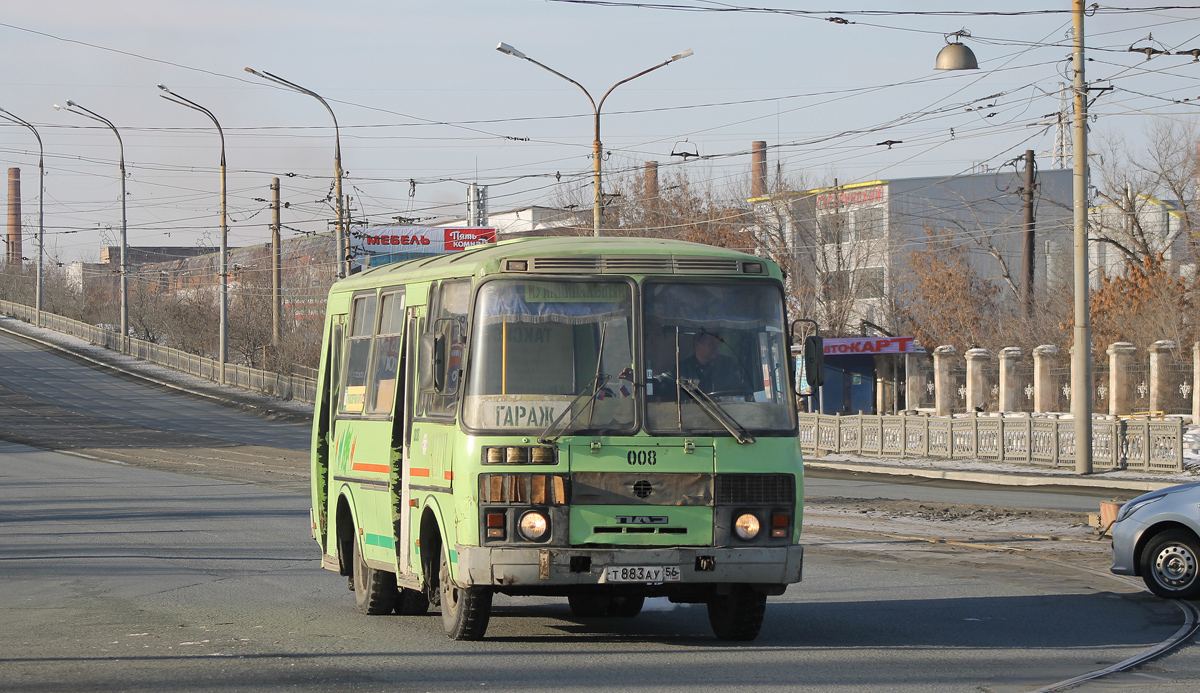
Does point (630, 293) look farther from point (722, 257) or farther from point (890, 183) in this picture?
point (890, 183)

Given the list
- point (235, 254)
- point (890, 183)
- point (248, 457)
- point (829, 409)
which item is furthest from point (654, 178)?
point (235, 254)

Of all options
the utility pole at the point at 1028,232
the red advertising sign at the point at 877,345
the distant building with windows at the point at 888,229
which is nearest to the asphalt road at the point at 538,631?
the red advertising sign at the point at 877,345

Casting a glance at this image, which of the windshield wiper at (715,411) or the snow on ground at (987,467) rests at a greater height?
the windshield wiper at (715,411)

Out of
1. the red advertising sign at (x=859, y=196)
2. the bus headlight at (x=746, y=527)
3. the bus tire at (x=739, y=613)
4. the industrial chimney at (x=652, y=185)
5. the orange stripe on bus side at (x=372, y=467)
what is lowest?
the bus tire at (x=739, y=613)

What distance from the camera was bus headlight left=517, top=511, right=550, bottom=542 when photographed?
800 cm

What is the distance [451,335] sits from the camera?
858 cm

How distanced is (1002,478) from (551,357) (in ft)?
72.3

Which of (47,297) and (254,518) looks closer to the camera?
(254,518)

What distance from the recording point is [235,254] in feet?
388

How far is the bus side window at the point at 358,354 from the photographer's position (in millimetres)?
10609

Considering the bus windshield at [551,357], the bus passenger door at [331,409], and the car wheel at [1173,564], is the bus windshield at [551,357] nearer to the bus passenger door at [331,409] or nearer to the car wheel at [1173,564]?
the bus passenger door at [331,409]

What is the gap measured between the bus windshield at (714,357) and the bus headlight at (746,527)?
1.81ft

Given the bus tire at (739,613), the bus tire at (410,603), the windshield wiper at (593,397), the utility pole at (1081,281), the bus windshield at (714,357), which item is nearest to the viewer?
the windshield wiper at (593,397)

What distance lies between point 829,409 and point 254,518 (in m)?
32.1
